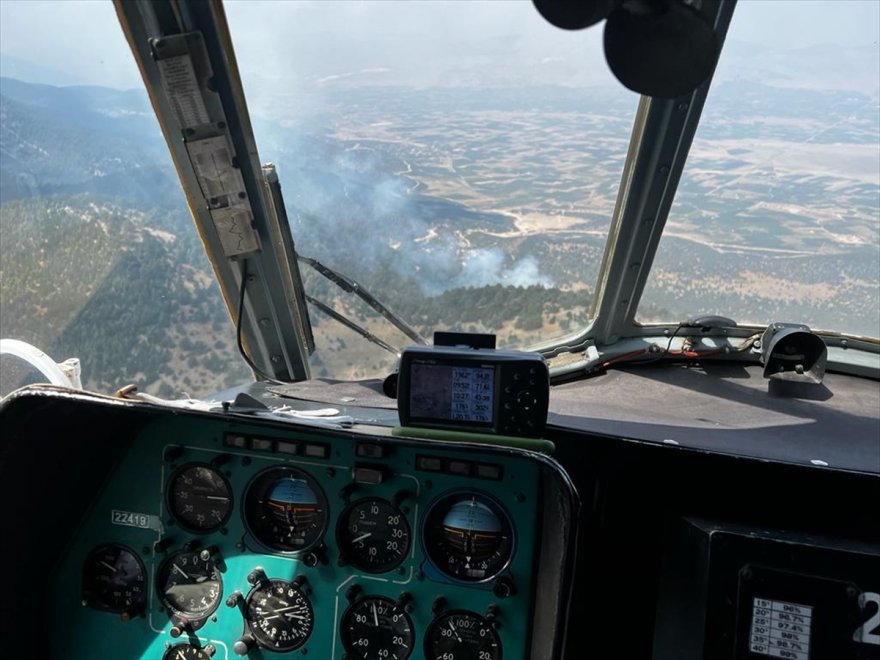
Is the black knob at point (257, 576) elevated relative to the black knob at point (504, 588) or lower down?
lower down

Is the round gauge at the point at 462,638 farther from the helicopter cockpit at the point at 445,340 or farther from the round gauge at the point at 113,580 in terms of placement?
the round gauge at the point at 113,580

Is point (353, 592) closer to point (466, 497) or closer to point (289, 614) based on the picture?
point (289, 614)

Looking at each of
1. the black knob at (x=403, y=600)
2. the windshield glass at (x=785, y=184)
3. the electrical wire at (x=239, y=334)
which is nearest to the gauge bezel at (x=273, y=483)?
the black knob at (x=403, y=600)

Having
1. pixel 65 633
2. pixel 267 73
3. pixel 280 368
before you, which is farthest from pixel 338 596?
pixel 267 73

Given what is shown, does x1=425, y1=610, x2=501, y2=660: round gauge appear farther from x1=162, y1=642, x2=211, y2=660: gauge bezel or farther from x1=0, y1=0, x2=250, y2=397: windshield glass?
x1=0, y1=0, x2=250, y2=397: windshield glass

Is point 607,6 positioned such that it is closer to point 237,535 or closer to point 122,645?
point 237,535

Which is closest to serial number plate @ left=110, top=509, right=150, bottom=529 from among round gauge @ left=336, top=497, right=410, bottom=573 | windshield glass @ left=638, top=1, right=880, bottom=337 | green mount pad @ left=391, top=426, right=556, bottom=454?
round gauge @ left=336, top=497, right=410, bottom=573
